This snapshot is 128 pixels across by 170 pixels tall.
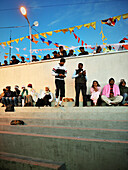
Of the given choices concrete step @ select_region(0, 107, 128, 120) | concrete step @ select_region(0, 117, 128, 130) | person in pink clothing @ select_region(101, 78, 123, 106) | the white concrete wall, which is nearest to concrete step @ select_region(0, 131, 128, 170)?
concrete step @ select_region(0, 117, 128, 130)

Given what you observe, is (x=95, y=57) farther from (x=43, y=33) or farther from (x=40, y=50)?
(x=40, y=50)

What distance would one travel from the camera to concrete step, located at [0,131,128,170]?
6.56ft

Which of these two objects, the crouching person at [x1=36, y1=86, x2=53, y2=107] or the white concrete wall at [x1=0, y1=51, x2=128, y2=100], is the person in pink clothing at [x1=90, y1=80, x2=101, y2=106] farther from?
the crouching person at [x1=36, y1=86, x2=53, y2=107]

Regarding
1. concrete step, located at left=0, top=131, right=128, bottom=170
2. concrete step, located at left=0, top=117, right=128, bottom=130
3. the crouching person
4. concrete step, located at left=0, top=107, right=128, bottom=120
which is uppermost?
the crouching person

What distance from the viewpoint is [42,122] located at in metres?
3.98

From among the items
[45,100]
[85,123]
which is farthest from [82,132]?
[45,100]

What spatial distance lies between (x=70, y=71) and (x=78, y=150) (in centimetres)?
560

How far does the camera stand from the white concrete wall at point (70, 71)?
21.7 ft

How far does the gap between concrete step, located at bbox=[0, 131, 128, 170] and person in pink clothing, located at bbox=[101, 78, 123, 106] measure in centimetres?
300

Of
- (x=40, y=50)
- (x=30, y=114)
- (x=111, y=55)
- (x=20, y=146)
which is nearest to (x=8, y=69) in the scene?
(x=40, y=50)

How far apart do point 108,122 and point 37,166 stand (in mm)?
2099

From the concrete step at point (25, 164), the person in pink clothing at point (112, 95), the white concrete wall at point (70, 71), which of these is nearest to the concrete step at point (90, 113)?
the person in pink clothing at point (112, 95)

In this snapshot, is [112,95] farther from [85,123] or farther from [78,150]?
[78,150]

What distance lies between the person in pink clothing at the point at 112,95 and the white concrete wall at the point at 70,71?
1.21 meters
